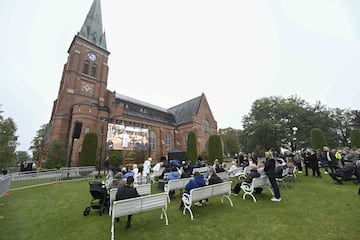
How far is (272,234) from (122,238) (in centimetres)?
343

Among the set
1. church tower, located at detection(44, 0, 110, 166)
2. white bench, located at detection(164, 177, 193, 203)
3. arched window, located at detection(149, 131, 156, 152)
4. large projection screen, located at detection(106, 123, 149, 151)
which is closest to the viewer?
white bench, located at detection(164, 177, 193, 203)

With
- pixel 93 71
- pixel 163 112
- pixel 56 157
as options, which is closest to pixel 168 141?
pixel 163 112

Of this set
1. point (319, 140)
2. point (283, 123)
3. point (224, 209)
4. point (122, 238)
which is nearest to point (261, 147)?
point (283, 123)

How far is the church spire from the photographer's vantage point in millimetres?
30156

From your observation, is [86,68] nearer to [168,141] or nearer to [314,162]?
[168,141]

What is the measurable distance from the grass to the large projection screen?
16953 millimetres

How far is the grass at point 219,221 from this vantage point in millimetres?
3531

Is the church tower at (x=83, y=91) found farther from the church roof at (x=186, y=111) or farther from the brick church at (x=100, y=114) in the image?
the church roof at (x=186, y=111)

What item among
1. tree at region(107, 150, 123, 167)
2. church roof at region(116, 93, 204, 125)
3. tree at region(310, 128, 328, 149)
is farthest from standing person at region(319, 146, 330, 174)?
church roof at region(116, 93, 204, 125)

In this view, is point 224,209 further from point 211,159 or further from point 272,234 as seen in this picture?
point 211,159

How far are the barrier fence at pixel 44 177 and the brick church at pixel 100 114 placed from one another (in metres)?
5.60

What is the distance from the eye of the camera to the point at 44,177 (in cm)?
1170

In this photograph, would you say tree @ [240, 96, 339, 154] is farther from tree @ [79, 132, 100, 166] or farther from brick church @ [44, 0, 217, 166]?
tree @ [79, 132, 100, 166]

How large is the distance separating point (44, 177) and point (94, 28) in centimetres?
3177
